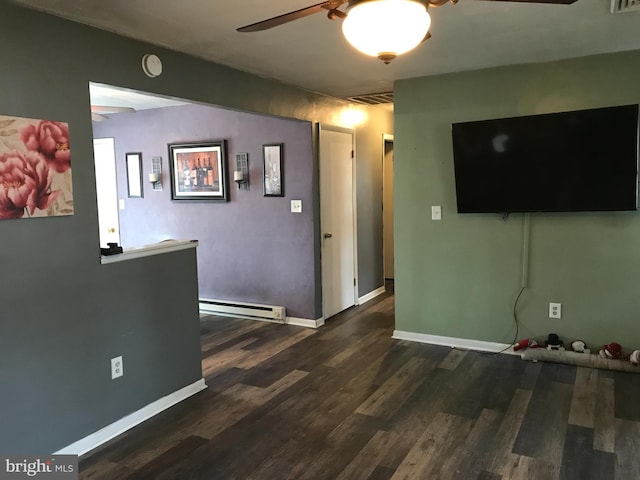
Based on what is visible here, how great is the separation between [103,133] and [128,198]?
2.72 feet

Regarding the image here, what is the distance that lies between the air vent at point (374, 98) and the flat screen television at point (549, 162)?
4.19 ft

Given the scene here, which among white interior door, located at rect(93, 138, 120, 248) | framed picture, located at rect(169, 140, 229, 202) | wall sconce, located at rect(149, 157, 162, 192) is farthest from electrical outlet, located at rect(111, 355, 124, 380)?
white interior door, located at rect(93, 138, 120, 248)

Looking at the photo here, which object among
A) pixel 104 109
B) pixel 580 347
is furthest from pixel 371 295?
pixel 104 109

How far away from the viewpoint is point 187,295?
3.39m

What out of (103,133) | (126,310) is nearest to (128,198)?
(103,133)

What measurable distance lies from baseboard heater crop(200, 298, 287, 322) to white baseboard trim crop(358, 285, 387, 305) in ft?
3.76

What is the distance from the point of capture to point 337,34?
292 centimetres

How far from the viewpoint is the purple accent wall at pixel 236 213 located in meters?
4.93

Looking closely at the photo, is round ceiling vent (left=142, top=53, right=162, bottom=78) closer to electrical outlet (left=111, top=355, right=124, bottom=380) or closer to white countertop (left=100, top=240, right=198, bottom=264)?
white countertop (left=100, top=240, right=198, bottom=264)

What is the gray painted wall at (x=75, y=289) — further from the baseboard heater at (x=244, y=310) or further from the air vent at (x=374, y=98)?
the air vent at (x=374, y=98)

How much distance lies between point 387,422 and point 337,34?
234cm

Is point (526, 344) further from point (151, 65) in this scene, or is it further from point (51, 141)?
point (51, 141)

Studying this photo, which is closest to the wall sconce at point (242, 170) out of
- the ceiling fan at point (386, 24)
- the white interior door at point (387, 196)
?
the white interior door at point (387, 196)

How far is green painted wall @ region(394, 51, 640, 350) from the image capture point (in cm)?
363
